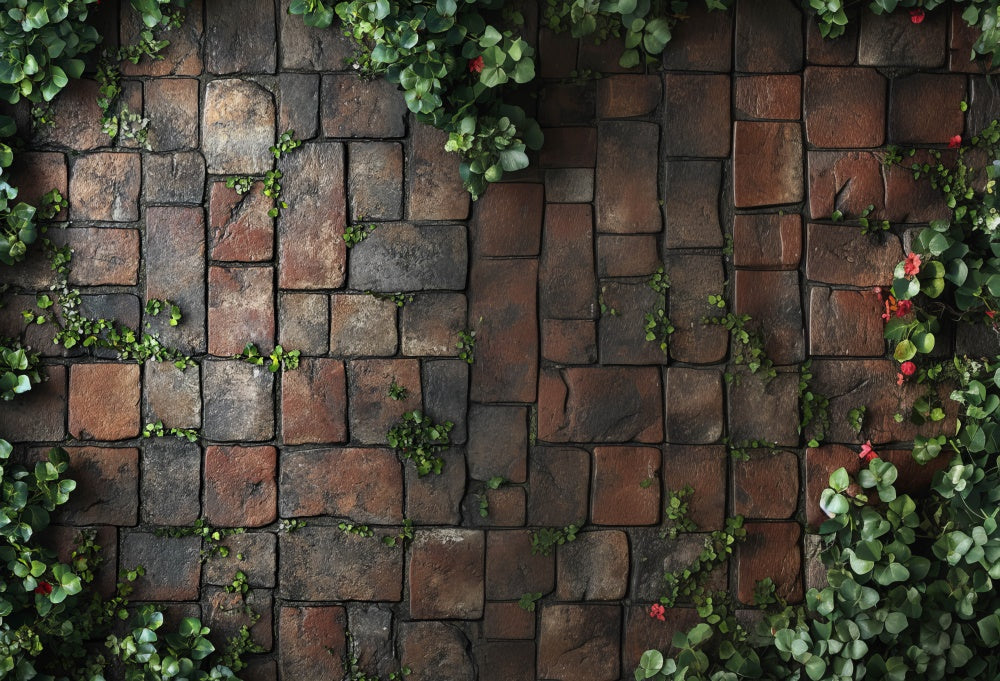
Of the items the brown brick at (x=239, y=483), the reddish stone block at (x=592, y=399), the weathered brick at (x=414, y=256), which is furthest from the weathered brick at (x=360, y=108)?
the brown brick at (x=239, y=483)

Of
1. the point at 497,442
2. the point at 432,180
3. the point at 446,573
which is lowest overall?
the point at 446,573

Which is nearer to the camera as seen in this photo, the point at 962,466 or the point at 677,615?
the point at 962,466

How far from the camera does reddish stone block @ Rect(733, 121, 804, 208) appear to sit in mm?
2070

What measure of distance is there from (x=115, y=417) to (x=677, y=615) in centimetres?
161

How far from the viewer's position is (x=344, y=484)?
82.7 inches

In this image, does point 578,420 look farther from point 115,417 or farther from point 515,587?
point 115,417

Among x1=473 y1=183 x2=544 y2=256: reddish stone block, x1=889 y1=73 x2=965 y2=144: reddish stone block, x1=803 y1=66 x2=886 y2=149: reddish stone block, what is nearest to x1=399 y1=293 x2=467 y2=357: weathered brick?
x1=473 y1=183 x2=544 y2=256: reddish stone block

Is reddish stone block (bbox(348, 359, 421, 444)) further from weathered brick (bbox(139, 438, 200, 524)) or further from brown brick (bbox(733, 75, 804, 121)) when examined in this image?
brown brick (bbox(733, 75, 804, 121))

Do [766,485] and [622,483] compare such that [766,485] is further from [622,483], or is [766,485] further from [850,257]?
[850,257]

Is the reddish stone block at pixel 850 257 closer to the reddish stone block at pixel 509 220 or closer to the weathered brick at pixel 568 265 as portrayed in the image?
the weathered brick at pixel 568 265

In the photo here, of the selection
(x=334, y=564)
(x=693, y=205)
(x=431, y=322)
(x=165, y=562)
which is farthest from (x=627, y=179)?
(x=165, y=562)

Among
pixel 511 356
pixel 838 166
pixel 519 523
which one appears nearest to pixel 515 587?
pixel 519 523

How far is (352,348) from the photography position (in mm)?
2084

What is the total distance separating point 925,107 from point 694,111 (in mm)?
623
